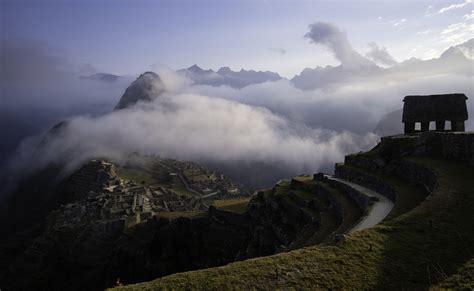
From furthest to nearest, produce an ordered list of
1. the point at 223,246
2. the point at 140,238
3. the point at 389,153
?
the point at 140,238 → the point at 223,246 → the point at 389,153

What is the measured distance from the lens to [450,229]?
45.8ft

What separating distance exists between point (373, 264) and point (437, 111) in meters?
30.2

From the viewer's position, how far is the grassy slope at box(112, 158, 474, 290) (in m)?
11.0

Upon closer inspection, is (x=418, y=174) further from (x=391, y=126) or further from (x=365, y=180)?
(x=391, y=126)

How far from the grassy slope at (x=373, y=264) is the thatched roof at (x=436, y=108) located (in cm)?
2446

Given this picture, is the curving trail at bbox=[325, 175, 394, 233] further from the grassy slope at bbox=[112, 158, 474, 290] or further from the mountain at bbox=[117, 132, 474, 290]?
the grassy slope at bbox=[112, 158, 474, 290]

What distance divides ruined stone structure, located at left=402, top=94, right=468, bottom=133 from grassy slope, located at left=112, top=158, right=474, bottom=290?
2447 cm

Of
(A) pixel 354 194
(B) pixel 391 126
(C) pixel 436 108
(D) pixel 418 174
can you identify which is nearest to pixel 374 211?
(D) pixel 418 174

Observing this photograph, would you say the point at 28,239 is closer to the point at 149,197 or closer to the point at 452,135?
the point at 149,197

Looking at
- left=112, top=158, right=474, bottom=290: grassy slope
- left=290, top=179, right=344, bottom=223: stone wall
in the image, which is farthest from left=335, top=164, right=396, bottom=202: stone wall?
left=112, top=158, right=474, bottom=290: grassy slope

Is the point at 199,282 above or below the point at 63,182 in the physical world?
above

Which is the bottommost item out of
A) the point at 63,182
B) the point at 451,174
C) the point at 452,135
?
the point at 63,182

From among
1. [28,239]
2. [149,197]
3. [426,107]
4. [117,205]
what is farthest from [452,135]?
[28,239]

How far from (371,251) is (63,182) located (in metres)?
133
